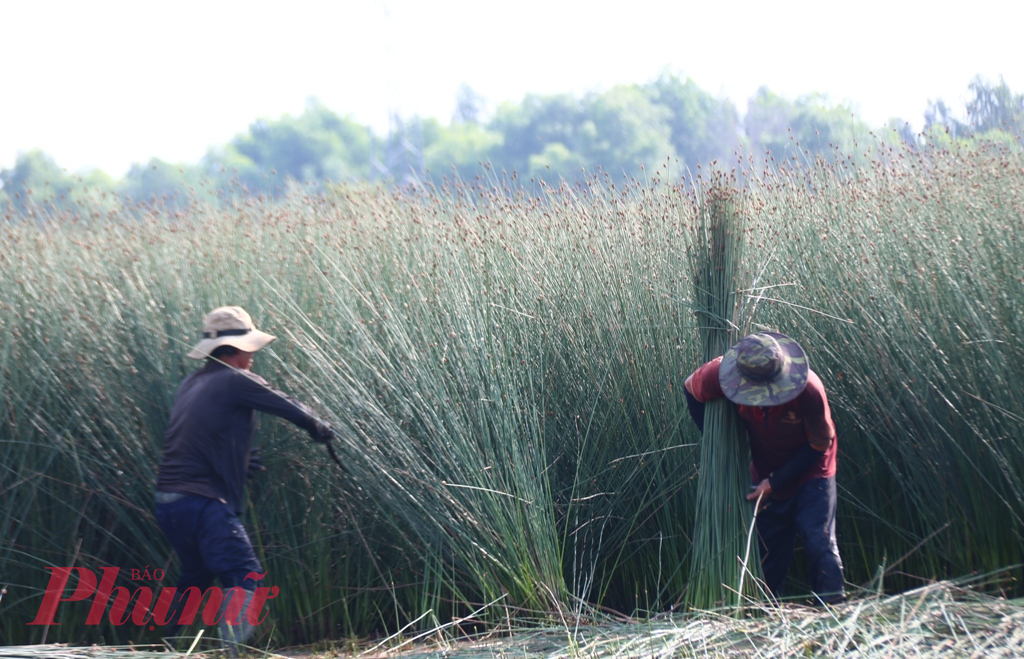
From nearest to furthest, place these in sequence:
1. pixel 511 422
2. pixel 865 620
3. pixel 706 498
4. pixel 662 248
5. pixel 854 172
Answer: pixel 865 620 → pixel 706 498 → pixel 511 422 → pixel 662 248 → pixel 854 172

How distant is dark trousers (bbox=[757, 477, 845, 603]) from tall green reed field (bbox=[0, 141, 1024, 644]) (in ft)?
1.60

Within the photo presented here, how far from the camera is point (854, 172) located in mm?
5133

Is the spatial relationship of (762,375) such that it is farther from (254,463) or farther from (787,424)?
(254,463)

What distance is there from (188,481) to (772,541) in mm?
2493

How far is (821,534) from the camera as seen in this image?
10.9 ft

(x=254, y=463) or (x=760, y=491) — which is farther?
(x=254, y=463)

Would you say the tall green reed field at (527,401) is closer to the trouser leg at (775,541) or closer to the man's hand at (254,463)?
the man's hand at (254,463)

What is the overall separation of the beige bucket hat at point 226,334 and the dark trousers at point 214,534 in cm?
64

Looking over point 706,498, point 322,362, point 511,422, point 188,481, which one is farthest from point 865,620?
point 188,481

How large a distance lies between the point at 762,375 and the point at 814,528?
71 centimetres

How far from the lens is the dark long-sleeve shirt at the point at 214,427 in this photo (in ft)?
11.6

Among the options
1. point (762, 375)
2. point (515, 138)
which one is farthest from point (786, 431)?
point (515, 138)

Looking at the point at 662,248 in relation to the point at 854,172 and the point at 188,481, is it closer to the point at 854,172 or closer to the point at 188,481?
the point at 854,172

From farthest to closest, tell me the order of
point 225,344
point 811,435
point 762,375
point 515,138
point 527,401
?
1. point 515,138
2. point 527,401
3. point 225,344
4. point 811,435
5. point 762,375
